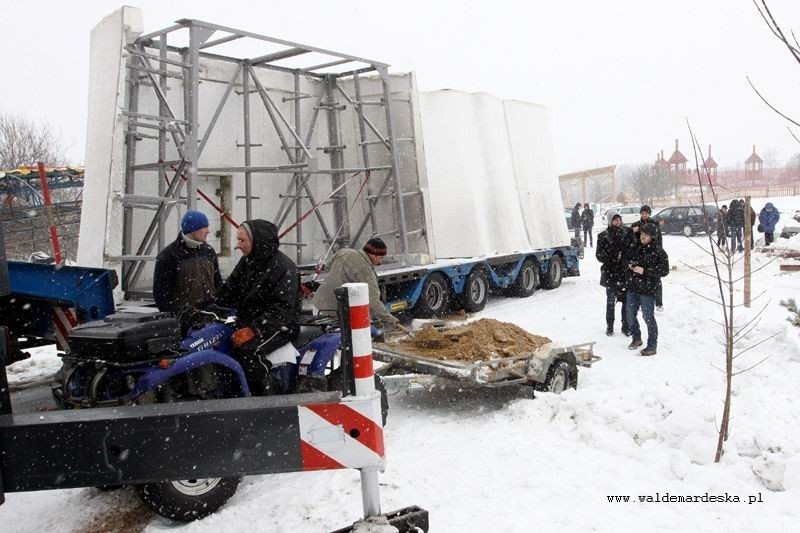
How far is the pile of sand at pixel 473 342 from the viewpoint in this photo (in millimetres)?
6465

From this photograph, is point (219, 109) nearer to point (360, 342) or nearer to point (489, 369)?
point (489, 369)

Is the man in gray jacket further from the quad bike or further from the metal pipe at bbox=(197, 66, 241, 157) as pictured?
the metal pipe at bbox=(197, 66, 241, 157)

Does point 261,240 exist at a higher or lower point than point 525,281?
higher

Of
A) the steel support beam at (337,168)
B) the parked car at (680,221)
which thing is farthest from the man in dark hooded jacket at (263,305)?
the parked car at (680,221)

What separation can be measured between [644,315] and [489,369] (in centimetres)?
379

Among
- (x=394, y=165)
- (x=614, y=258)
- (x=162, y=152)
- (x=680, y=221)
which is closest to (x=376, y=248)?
(x=162, y=152)

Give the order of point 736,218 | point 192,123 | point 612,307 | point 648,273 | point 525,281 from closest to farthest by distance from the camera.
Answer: point 192,123 < point 648,273 < point 612,307 < point 525,281 < point 736,218

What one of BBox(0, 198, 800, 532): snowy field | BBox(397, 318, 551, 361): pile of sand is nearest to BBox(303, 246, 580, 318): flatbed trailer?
BBox(397, 318, 551, 361): pile of sand

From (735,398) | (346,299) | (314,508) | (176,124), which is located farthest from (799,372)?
(176,124)

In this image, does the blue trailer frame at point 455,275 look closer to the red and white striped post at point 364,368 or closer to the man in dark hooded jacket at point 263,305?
the man in dark hooded jacket at point 263,305

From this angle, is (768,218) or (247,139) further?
(768,218)

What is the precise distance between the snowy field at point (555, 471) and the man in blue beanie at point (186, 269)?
6.07 ft

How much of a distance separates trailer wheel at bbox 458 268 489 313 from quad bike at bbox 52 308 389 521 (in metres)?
8.00

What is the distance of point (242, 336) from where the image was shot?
4562 mm
